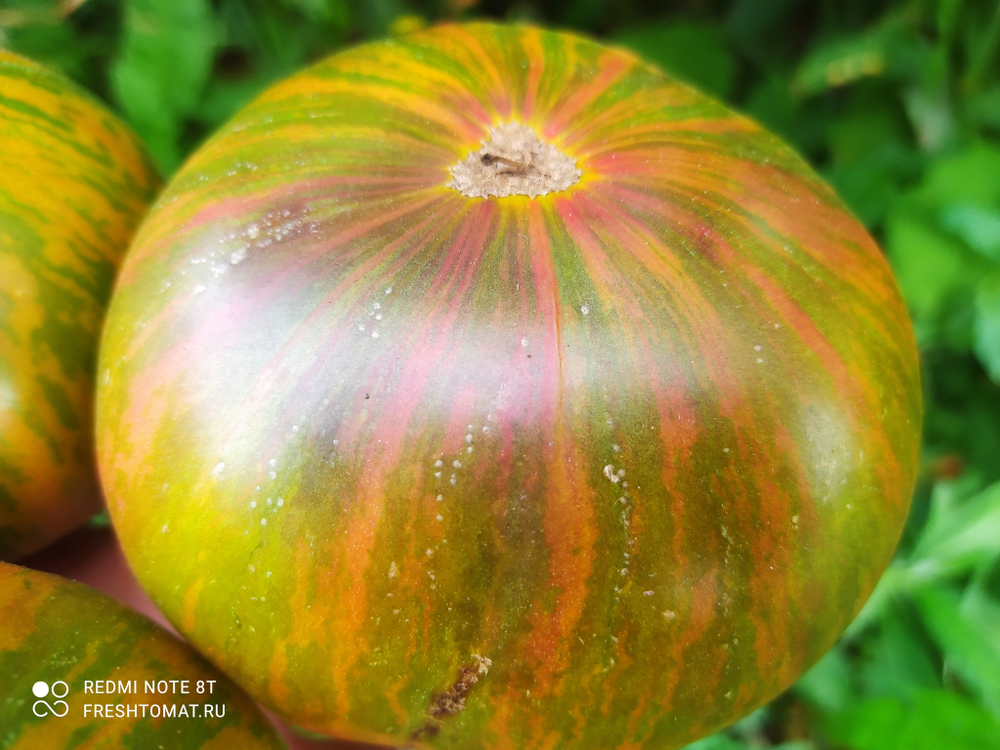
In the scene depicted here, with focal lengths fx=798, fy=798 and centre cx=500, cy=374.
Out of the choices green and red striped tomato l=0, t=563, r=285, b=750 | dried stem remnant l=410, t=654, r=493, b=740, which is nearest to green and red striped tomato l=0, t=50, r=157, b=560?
green and red striped tomato l=0, t=563, r=285, b=750

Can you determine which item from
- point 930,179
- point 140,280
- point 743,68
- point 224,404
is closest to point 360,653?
point 224,404

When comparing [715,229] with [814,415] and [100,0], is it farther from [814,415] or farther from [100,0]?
[100,0]

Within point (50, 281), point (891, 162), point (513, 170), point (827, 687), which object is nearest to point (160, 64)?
point (50, 281)

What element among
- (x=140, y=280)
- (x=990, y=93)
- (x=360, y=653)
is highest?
(x=990, y=93)

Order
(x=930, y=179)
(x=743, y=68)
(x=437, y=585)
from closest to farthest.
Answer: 1. (x=437, y=585)
2. (x=930, y=179)
3. (x=743, y=68)

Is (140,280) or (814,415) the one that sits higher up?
(140,280)

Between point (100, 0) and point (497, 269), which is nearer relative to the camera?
point (497, 269)

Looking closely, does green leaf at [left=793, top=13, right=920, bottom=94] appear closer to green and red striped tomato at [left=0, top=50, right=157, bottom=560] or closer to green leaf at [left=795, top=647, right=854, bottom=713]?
green leaf at [left=795, top=647, right=854, bottom=713]
